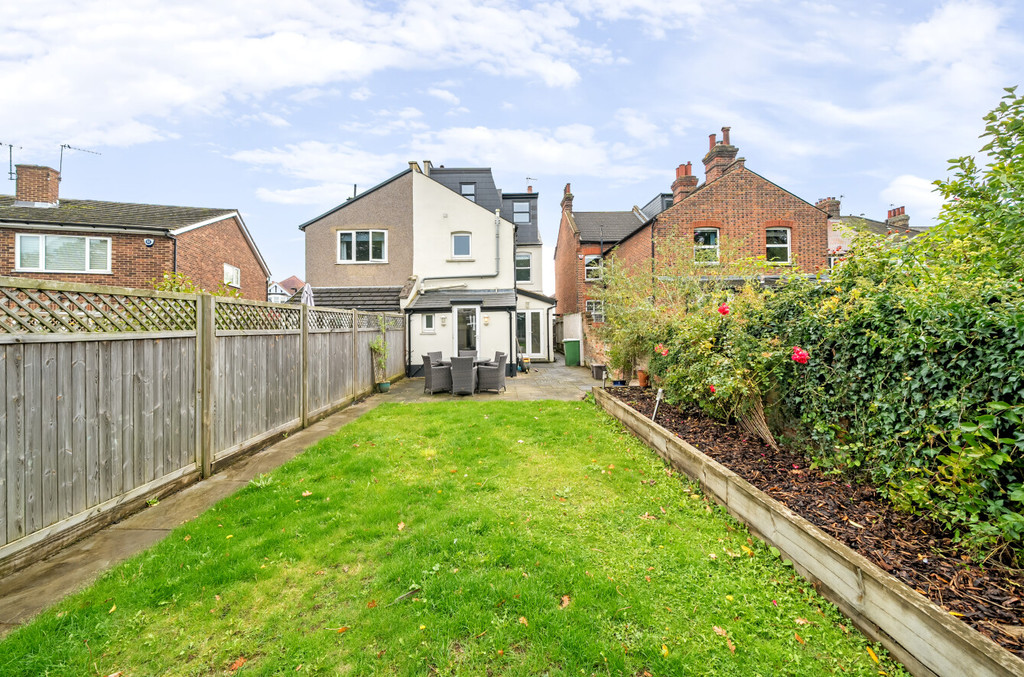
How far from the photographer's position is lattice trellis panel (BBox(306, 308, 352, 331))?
771 centimetres

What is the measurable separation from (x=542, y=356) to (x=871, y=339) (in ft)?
56.6

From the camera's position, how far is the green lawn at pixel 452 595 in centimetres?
205

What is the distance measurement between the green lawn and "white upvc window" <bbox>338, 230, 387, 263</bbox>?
13457 mm

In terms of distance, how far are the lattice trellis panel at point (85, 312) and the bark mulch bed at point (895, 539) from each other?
5.67 meters

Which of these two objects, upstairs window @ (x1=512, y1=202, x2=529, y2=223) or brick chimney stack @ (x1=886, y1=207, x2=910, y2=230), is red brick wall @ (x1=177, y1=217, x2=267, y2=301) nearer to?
upstairs window @ (x1=512, y1=202, x2=529, y2=223)

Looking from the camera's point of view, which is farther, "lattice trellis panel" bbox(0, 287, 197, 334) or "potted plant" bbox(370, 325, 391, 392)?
"potted plant" bbox(370, 325, 391, 392)

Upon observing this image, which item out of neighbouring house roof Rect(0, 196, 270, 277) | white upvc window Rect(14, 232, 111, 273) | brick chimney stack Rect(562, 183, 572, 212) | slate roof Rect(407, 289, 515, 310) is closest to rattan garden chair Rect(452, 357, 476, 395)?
slate roof Rect(407, 289, 515, 310)

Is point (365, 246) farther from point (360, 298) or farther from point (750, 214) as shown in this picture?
point (750, 214)

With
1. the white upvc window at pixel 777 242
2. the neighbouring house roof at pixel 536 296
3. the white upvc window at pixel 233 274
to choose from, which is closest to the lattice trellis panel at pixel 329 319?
the neighbouring house roof at pixel 536 296

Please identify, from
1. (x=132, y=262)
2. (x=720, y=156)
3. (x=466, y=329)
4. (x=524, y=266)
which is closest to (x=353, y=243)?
(x=466, y=329)

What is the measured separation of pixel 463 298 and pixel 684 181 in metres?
11.0

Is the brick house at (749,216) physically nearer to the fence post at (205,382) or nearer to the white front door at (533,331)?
the white front door at (533,331)

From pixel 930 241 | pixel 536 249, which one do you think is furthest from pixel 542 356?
pixel 930 241

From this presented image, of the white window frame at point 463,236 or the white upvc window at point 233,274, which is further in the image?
the white upvc window at point 233,274
